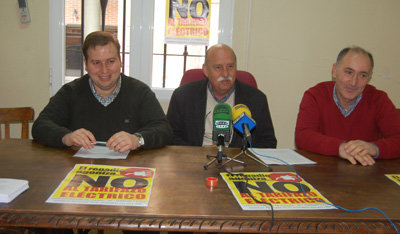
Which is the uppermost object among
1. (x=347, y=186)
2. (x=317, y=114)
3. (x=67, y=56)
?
(x=67, y=56)

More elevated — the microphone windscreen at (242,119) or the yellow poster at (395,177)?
the microphone windscreen at (242,119)

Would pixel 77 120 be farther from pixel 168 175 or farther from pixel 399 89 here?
pixel 399 89

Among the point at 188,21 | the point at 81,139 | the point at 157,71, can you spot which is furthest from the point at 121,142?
the point at 188,21

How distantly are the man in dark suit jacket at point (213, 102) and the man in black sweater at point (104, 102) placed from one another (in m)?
0.33

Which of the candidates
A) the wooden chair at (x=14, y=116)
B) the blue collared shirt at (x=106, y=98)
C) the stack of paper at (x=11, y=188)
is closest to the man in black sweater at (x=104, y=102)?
the blue collared shirt at (x=106, y=98)

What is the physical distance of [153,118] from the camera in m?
1.92

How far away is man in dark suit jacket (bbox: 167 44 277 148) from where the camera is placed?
2217mm

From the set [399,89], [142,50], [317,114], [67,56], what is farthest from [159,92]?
[399,89]

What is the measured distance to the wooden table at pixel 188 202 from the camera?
92 cm

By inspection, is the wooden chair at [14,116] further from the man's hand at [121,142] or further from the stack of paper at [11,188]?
the stack of paper at [11,188]

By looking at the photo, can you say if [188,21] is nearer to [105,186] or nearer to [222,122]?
[222,122]

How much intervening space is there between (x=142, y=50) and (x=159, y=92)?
16.8 inches

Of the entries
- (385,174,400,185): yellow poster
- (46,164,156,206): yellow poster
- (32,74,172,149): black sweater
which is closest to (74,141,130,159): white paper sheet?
(46,164,156,206): yellow poster

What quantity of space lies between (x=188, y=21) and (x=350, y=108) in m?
1.66
